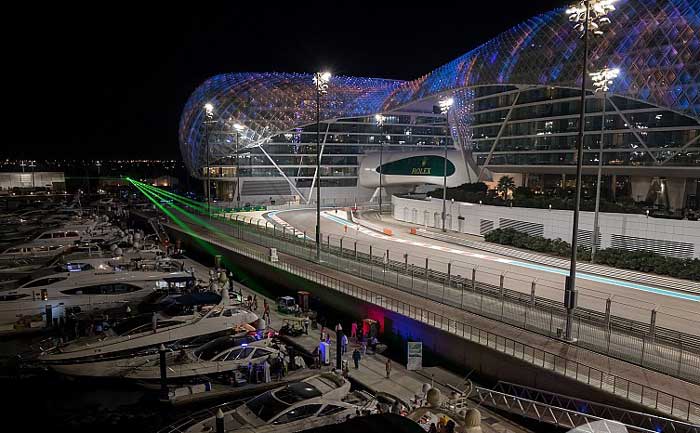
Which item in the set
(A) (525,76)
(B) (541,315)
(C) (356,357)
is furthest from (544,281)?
(A) (525,76)

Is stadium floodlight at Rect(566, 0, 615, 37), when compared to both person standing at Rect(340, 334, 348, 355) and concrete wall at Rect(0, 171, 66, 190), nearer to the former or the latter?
person standing at Rect(340, 334, 348, 355)

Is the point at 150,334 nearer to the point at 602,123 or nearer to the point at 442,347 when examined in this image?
the point at 442,347

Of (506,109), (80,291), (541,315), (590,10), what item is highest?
(506,109)

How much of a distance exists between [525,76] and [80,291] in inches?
1624

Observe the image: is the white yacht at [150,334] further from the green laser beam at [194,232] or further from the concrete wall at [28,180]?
the concrete wall at [28,180]

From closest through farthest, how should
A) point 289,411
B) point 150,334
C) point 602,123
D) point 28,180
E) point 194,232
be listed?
point 289,411 < point 150,334 < point 602,123 < point 194,232 < point 28,180

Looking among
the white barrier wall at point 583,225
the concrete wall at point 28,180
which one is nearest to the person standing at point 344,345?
the white barrier wall at point 583,225

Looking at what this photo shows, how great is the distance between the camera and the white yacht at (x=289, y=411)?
11680mm

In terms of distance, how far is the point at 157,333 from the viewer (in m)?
17.6

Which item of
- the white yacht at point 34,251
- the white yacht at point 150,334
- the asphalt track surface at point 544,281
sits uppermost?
the asphalt track surface at point 544,281

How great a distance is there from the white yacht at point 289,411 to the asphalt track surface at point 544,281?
38.0 ft

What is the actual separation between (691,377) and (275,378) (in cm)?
1202

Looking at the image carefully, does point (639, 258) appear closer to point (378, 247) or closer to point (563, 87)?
point (378, 247)

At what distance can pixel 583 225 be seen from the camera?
30875 millimetres
